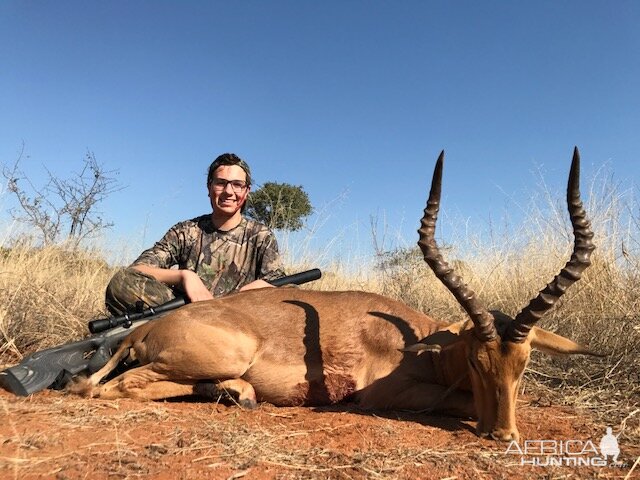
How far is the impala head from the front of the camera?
138 inches

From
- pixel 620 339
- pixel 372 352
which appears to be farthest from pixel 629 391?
pixel 372 352

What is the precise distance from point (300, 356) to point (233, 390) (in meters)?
0.61

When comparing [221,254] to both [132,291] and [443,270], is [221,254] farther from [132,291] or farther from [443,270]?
[443,270]

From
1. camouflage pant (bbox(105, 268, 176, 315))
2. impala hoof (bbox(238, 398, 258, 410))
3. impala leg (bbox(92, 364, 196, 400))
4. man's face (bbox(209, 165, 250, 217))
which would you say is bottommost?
impala hoof (bbox(238, 398, 258, 410))

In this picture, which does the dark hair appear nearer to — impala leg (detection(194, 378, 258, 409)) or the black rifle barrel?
the black rifle barrel

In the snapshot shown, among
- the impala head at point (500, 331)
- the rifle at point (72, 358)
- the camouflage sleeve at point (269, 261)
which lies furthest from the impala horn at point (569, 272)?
the camouflage sleeve at point (269, 261)

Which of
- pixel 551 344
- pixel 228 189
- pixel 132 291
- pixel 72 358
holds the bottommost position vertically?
pixel 72 358

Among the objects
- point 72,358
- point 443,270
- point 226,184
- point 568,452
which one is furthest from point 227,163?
point 568,452

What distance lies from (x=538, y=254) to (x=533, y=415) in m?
4.62

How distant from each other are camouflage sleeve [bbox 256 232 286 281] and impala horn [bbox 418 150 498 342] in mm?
3042

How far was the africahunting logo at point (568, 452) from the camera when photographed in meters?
3.11

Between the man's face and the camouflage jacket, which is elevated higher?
the man's face

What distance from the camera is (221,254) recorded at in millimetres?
6664

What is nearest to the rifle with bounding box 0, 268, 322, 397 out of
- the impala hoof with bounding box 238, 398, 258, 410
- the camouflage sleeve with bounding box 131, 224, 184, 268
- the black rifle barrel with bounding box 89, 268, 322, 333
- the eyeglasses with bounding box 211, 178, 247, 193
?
the black rifle barrel with bounding box 89, 268, 322, 333
